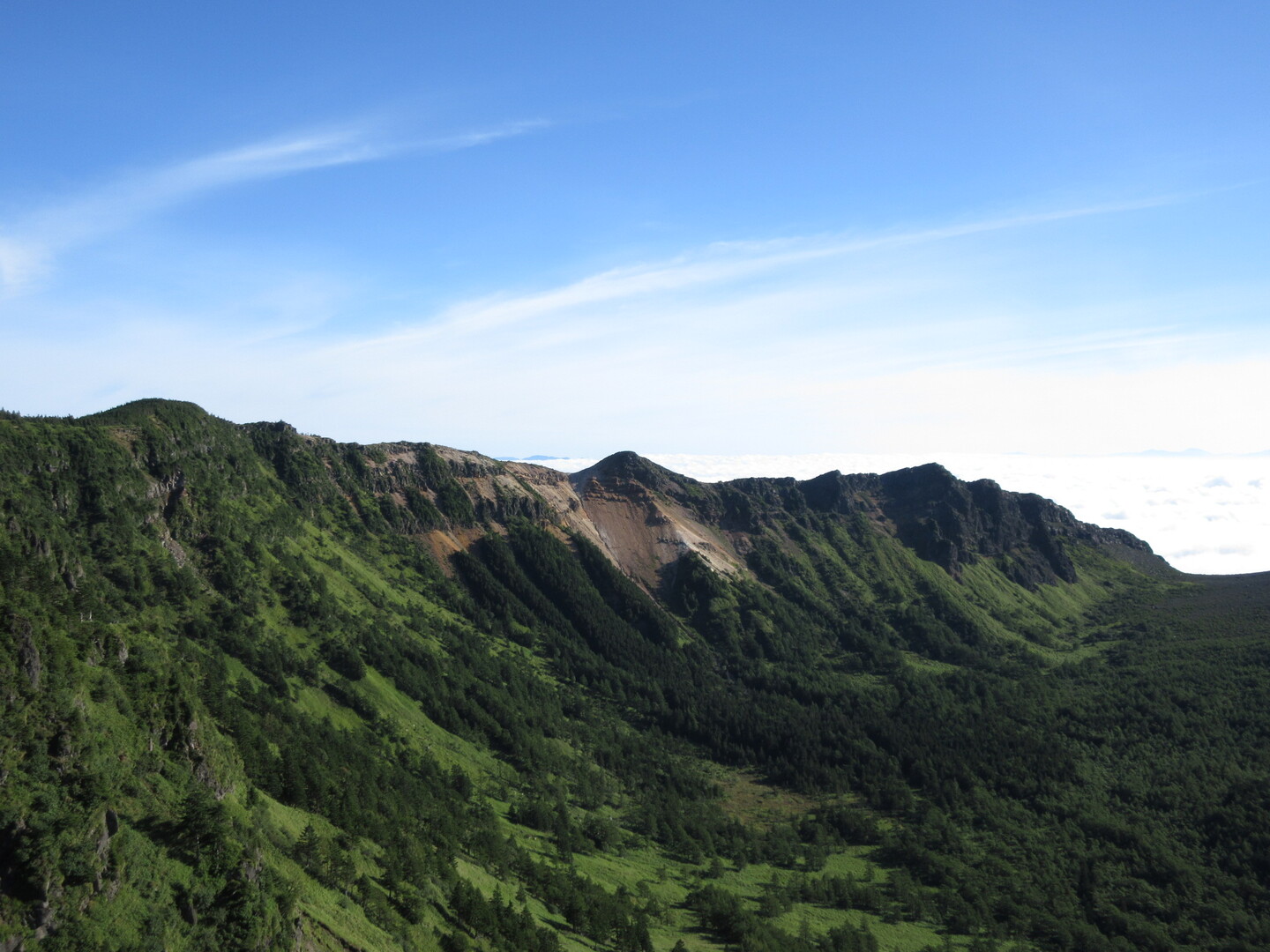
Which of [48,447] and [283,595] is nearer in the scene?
[48,447]

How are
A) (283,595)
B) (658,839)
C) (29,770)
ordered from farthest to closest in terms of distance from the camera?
1. (283,595)
2. (658,839)
3. (29,770)

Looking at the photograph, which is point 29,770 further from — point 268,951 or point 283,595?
point 283,595

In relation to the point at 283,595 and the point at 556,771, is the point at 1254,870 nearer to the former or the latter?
the point at 556,771

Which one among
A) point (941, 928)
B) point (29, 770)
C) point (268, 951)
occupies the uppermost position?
point (29, 770)

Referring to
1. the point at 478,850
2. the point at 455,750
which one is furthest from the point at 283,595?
the point at 478,850

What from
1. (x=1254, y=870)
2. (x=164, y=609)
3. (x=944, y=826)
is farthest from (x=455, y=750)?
(x=1254, y=870)

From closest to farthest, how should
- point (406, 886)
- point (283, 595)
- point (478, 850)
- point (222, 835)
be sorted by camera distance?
point (222, 835) < point (406, 886) < point (478, 850) < point (283, 595)

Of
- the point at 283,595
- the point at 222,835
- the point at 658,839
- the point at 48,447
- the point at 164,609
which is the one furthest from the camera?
the point at 283,595

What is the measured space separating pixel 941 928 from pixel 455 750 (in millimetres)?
109711

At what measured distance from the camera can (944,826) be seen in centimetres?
19112

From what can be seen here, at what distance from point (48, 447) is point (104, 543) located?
1088 inches

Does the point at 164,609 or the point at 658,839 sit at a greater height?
the point at 164,609

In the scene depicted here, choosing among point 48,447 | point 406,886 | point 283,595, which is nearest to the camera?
point 406,886

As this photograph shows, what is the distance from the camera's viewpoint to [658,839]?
17712 centimetres
